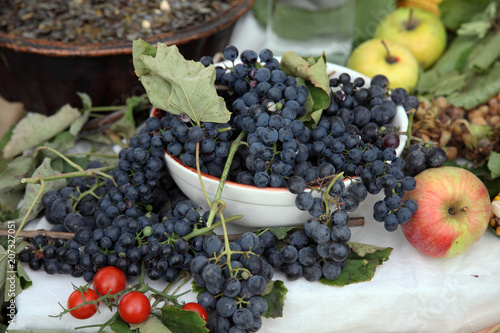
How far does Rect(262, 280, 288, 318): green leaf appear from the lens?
2.00ft

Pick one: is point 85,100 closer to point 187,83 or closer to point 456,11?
point 187,83

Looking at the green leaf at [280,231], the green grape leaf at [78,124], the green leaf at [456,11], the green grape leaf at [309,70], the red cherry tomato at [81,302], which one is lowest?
the green grape leaf at [78,124]

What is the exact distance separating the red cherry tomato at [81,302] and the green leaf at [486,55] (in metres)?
1.03

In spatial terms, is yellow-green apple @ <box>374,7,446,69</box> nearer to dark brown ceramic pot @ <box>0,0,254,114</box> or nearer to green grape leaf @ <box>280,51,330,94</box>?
dark brown ceramic pot @ <box>0,0,254,114</box>

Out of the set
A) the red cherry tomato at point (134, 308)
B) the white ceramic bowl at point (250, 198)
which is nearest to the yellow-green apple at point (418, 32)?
the white ceramic bowl at point (250, 198)

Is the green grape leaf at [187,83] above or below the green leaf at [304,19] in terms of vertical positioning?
above

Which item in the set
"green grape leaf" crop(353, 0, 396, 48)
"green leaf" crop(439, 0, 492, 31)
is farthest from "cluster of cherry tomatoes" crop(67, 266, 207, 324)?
"green leaf" crop(439, 0, 492, 31)

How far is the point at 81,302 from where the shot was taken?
24.5 inches

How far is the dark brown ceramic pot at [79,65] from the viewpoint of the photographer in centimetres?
95

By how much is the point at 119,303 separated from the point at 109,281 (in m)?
0.04

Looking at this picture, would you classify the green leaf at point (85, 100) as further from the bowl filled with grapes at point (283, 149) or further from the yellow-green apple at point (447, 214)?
the yellow-green apple at point (447, 214)

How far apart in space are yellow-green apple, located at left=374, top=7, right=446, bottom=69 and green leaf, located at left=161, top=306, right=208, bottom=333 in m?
0.98

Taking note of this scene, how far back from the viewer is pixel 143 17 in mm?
1143

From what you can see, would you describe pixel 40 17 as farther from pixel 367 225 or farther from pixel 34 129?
pixel 367 225
